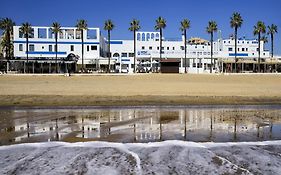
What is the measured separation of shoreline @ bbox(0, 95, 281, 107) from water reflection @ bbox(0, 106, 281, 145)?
2.81 meters

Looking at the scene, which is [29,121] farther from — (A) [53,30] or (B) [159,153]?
(A) [53,30]

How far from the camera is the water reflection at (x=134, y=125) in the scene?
11336 millimetres

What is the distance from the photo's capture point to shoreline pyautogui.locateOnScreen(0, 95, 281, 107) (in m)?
22.5

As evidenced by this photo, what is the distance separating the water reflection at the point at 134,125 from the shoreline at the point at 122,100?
2.81 m

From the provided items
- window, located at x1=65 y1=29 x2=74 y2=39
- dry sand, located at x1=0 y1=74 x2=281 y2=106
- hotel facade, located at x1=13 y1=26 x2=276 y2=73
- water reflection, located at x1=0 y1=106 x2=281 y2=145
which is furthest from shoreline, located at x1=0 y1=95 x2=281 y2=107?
window, located at x1=65 y1=29 x2=74 y2=39

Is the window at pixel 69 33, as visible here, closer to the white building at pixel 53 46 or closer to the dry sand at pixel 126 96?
the white building at pixel 53 46

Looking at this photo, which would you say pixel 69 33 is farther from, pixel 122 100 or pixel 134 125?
pixel 134 125

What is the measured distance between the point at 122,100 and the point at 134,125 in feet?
34.4

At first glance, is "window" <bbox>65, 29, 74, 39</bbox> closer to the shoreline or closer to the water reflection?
the shoreline

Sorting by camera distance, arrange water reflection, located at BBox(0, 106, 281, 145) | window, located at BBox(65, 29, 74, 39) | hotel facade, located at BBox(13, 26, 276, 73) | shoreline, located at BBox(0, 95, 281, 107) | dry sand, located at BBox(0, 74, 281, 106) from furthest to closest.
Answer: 1. window, located at BBox(65, 29, 74, 39)
2. hotel facade, located at BBox(13, 26, 276, 73)
3. dry sand, located at BBox(0, 74, 281, 106)
4. shoreline, located at BBox(0, 95, 281, 107)
5. water reflection, located at BBox(0, 106, 281, 145)

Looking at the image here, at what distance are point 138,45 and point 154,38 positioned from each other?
307 inches

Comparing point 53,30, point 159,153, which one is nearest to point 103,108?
point 159,153

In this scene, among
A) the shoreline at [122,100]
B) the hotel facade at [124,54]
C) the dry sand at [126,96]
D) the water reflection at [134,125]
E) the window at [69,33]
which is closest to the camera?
the water reflection at [134,125]

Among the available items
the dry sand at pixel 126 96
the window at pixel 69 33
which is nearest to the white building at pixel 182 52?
the window at pixel 69 33
